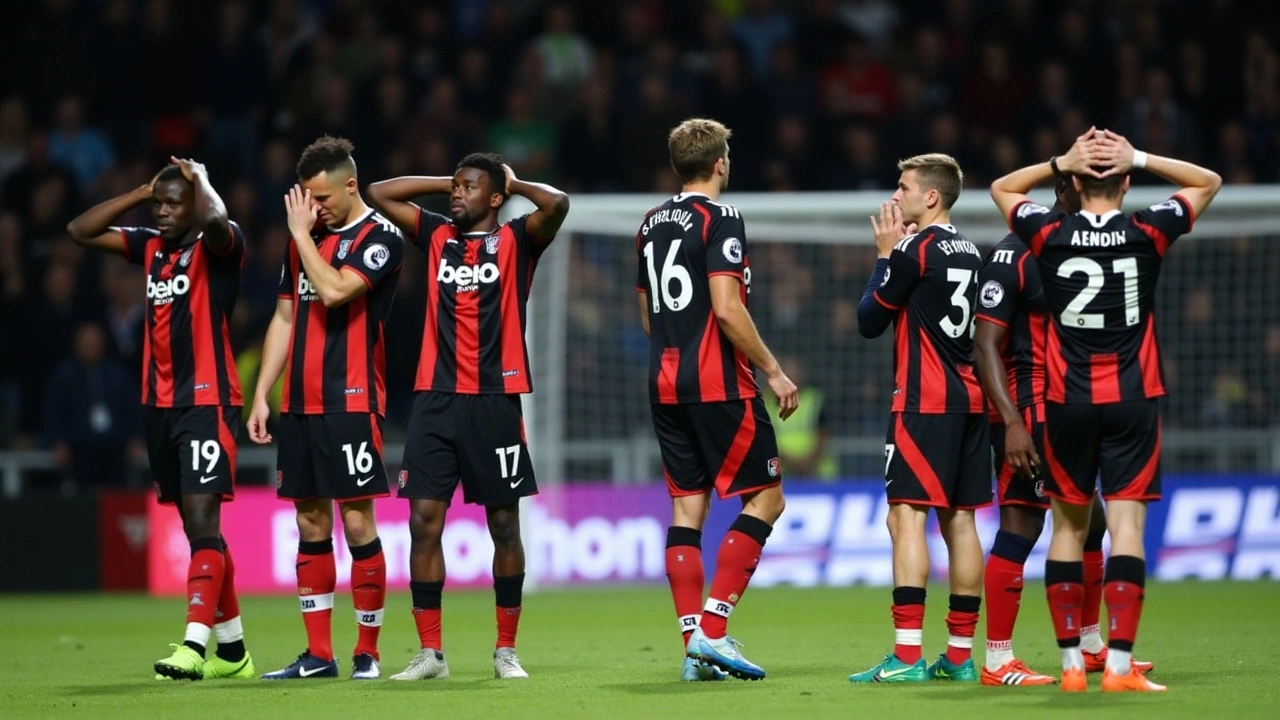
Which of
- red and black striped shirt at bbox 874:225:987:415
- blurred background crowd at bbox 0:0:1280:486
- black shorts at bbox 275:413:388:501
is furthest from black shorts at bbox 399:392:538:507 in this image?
blurred background crowd at bbox 0:0:1280:486

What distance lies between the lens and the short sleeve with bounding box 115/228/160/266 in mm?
8617

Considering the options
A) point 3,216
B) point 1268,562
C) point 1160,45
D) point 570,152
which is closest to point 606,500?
point 570,152

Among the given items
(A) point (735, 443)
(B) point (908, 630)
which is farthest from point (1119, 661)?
(A) point (735, 443)

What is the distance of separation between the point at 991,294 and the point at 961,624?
1406 millimetres

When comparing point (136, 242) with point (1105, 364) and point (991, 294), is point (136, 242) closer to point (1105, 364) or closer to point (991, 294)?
point (991, 294)

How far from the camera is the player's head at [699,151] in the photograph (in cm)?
780

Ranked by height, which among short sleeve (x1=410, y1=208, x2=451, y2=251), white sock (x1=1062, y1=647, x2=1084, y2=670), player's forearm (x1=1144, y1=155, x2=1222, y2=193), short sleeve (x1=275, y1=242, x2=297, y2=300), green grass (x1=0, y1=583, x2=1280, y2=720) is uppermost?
player's forearm (x1=1144, y1=155, x2=1222, y2=193)

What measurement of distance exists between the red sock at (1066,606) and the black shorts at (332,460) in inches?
121

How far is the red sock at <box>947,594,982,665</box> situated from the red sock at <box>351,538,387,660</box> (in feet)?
8.46

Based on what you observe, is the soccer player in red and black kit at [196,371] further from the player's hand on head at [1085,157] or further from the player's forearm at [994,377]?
the player's hand on head at [1085,157]

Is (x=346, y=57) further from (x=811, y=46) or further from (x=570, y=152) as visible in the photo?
(x=811, y=46)

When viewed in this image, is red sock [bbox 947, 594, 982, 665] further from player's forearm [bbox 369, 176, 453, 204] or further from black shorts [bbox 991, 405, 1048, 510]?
player's forearm [bbox 369, 176, 453, 204]

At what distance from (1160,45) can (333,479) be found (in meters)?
13.5

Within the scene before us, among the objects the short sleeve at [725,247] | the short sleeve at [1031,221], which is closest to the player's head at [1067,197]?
the short sleeve at [1031,221]
